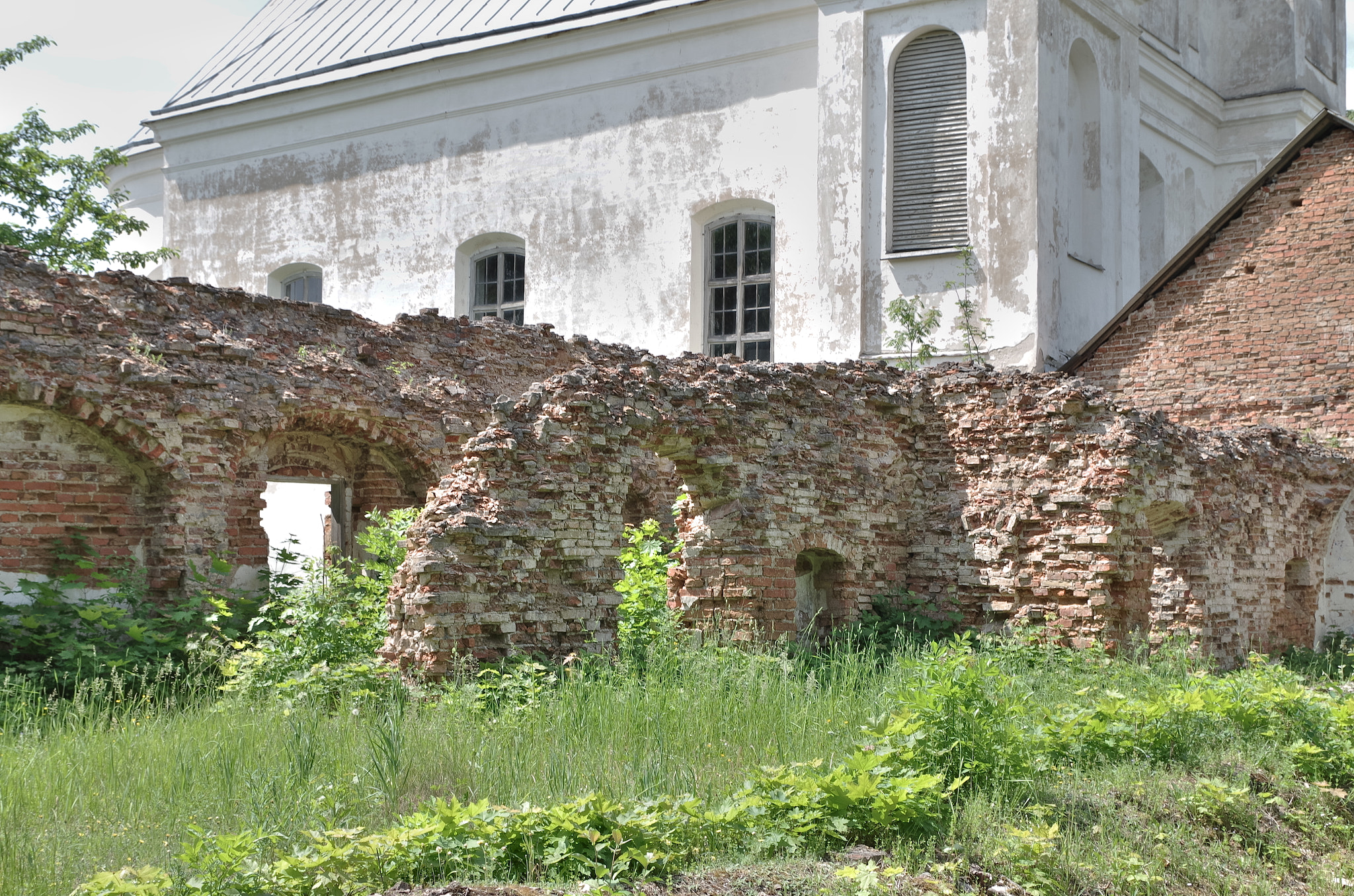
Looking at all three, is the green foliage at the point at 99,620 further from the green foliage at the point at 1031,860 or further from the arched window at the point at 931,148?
the arched window at the point at 931,148

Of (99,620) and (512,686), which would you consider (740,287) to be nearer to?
(99,620)

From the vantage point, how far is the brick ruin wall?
890 centimetres

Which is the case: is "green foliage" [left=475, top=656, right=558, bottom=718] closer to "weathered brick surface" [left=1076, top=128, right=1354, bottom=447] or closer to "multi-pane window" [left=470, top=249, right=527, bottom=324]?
"weathered brick surface" [left=1076, top=128, right=1354, bottom=447]

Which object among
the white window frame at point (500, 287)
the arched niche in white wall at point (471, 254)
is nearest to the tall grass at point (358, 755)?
the white window frame at point (500, 287)

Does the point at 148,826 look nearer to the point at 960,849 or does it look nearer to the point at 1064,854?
the point at 960,849

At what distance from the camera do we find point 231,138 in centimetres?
2241

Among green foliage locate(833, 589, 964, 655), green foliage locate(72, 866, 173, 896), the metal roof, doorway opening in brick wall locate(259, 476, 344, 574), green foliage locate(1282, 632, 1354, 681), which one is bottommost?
green foliage locate(1282, 632, 1354, 681)

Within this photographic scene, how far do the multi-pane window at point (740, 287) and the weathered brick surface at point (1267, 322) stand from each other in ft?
15.2

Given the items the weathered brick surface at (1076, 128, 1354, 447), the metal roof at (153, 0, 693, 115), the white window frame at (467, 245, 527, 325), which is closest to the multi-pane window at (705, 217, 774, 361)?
the white window frame at (467, 245, 527, 325)

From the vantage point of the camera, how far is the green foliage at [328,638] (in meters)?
8.18

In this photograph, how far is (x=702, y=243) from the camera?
1805cm

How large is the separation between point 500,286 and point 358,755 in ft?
46.6

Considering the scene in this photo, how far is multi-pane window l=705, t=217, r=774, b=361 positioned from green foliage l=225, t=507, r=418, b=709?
8.10 m

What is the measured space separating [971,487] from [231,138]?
53.2 feet
